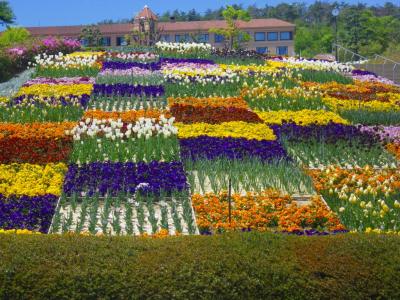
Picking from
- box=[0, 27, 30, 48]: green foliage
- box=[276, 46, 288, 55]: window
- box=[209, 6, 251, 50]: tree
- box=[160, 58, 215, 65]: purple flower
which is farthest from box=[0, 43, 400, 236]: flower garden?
box=[276, 46, 288, 55]: window

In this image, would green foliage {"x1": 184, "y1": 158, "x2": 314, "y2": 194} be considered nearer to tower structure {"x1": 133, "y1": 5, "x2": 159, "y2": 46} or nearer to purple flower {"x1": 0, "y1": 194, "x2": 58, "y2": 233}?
purple flower {"x1": 0, "y1": 194, "x2": 58, "y2": 233}

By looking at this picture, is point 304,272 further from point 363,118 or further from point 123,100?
point 123,100

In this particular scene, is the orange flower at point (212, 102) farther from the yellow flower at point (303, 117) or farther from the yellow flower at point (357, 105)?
the yellow flower at point (357, 105)

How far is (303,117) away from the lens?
56.1ft

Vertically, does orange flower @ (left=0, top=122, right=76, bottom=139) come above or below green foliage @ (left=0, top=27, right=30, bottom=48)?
below

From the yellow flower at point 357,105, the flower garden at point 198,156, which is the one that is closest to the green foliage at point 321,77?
the flower garden at point 198,156

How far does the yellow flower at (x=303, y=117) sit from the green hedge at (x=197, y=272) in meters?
10.1

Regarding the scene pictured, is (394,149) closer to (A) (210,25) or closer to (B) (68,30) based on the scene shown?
(A) (210,25)

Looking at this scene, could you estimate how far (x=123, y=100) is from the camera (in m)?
19.8

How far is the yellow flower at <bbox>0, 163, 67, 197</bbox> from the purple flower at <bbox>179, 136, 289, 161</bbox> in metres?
→ 2.52

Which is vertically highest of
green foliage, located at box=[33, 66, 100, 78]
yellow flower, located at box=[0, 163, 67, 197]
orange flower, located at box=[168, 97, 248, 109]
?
green foliage, located at box=[33, 66, 100, 78]

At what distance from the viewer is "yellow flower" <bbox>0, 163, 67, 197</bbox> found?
10.7 metres

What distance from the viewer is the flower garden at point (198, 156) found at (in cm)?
955

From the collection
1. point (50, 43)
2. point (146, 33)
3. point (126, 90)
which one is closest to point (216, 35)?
point (146, 33)
